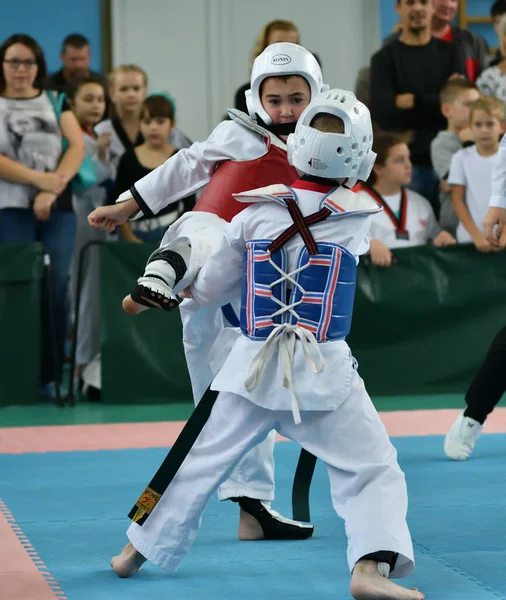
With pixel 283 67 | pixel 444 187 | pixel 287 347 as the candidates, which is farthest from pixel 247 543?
pixel 444 187

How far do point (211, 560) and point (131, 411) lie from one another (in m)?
3.46

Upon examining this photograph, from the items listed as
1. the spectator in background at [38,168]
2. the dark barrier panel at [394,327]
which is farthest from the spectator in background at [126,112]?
the dark barrier panel at [394,327]

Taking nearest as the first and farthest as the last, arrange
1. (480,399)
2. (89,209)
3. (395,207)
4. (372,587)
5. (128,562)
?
1. (372,587)
2. (128,562)
3. (480,399)
4. (395,207)
5. (89,209)

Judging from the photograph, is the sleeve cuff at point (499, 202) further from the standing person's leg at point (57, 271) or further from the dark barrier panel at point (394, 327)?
the standing person's leg at point (57, 271)

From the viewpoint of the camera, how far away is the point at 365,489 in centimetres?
324

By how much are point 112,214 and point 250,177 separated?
20.6 inches

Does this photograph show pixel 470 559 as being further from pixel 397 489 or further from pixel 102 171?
pixel 102 171

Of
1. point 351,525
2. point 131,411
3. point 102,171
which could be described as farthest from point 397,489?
point 102,171

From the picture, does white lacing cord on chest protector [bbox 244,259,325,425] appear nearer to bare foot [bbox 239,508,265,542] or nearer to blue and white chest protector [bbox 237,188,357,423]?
blue and white chest protector [bbox 237,188,357,423]

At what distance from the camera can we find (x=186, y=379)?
24.6ft

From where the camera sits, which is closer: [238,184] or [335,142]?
[335,142]

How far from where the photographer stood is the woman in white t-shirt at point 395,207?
7434 mm

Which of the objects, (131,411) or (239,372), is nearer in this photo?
(239,372)

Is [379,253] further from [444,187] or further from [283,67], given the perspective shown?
[283,67]
